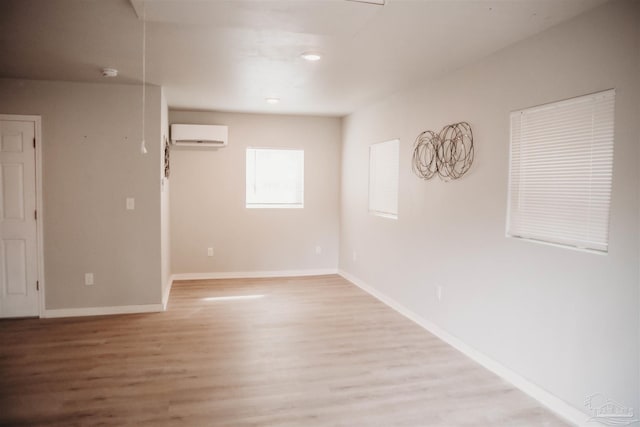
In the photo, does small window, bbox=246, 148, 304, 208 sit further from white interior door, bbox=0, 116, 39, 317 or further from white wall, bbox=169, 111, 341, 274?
white interior door, bbox=0, 116, 39, 317

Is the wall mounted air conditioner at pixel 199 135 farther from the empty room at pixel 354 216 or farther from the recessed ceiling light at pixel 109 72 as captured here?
the recessed ceiling light at pixel 109 72

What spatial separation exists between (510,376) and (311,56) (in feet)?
9.27

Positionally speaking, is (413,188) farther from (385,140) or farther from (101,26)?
(101,26)

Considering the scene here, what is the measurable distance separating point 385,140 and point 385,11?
2666mm

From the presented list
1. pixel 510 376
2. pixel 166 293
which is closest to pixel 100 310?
pixel 166 293

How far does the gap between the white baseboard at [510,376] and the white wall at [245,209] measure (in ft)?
7.31

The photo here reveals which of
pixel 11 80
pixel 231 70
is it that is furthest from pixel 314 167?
pixel 11 80

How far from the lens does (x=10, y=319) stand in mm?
4379

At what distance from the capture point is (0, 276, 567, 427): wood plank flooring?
8.53 ft

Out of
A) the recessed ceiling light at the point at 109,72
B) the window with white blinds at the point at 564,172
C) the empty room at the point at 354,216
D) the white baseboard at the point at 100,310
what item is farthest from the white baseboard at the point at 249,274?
the window with white blinds at the point at 564,172

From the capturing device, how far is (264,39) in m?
3.08

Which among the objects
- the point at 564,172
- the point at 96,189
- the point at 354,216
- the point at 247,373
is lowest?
the point at 247,373

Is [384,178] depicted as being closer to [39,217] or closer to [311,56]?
[311,56]

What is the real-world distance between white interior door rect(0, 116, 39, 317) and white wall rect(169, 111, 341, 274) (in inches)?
77.3
